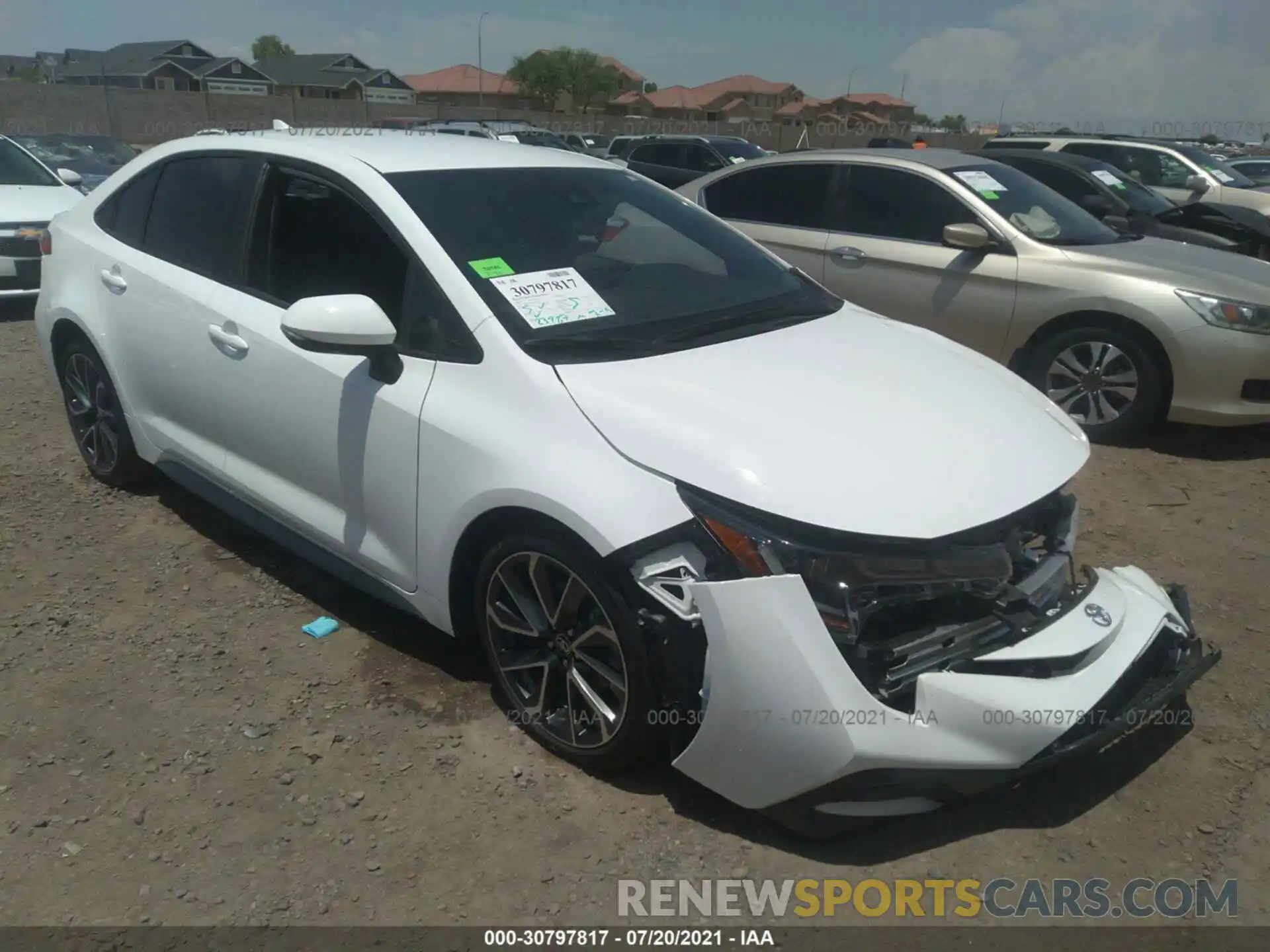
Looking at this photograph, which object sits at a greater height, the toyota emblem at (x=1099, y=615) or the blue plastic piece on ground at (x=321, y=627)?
the toyota emblem at (x=1099, y=615)

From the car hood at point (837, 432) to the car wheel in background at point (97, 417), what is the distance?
2778 mm

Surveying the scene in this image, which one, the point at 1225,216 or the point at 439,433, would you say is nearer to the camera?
the point at 439,433

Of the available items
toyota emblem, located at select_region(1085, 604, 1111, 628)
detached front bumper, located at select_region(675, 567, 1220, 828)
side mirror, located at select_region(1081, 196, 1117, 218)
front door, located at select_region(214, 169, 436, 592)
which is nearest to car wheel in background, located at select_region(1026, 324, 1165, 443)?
side mirror, located at select_region(1081, 196, 1117, 218)

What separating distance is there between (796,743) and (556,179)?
226 cm

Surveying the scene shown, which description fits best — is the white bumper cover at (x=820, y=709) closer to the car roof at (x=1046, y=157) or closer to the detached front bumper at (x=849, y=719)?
the detached front bumper at (x=849, y=719)

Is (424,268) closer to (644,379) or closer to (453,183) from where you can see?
(453,183)

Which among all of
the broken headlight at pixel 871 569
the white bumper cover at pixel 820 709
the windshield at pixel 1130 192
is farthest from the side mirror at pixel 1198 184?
the white bumper cover at pixel 820 709

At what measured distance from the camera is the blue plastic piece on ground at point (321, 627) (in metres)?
3.62

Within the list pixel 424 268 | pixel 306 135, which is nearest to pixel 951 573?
pixel 424 268

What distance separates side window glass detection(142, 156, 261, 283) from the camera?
12.1ft

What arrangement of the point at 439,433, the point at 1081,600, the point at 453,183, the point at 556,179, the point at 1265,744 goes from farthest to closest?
1. the point at 556,179
2. the point at 453,183
3. the point at 1265,744
4. the point at 439,433
5. the point at 1081,600

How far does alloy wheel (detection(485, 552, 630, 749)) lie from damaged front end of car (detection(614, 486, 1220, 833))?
0.24 meters

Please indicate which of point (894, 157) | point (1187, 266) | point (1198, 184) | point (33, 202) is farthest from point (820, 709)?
point (1198, 184)

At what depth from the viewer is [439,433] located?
286 cm
